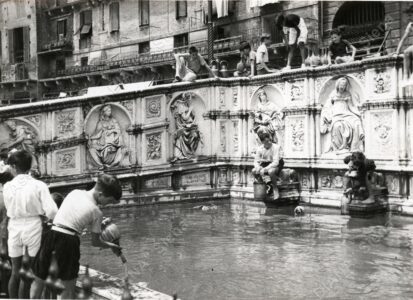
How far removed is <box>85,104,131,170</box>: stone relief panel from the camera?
13.3 metres

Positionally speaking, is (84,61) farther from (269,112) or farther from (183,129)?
(269,112)

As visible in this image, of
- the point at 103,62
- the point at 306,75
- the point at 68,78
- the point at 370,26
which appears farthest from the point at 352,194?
the point at 68,78

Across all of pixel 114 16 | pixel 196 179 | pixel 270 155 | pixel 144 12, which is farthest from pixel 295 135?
pixel 114 16

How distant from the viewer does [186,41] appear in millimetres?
40062

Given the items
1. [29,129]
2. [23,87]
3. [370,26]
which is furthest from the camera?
[23,87]

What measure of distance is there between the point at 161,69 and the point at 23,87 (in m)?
15.9

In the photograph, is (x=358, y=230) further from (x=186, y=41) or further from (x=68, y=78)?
(x=68, y=78)

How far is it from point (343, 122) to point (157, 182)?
436cm

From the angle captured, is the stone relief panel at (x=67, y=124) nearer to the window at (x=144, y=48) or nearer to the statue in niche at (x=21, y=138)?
the statue in niche at (x=21, y=138)

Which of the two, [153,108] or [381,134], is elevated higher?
[153,108]

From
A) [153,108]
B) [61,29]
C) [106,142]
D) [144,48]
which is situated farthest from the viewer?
[61,29]

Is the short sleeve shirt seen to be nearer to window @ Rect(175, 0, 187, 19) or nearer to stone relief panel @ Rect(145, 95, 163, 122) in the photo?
stone relief panel @ Rect(145, 95, 163, 122)

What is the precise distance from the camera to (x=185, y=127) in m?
14.1

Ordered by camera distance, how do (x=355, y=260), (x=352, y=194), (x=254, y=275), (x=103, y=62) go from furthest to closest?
(x=103, y=62), (x=352, y=194), (x=355, y=260), (x=254, y=275)
